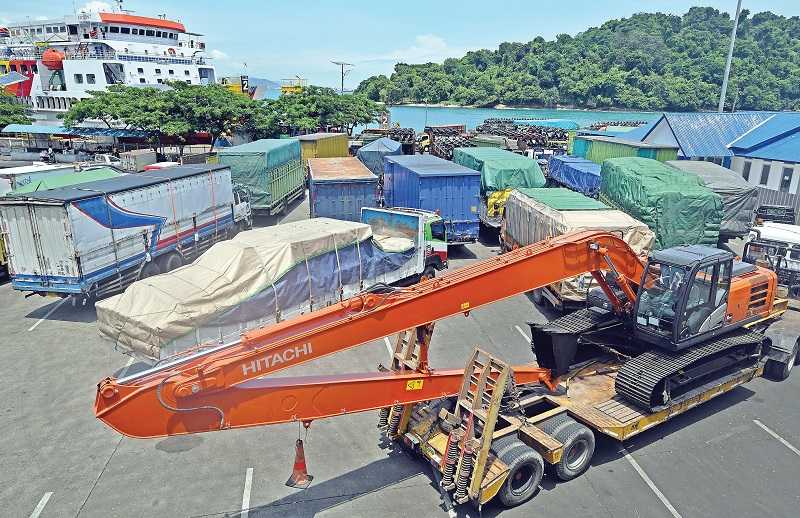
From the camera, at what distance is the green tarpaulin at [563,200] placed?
1546 centimetres

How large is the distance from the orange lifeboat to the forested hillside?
286 feet

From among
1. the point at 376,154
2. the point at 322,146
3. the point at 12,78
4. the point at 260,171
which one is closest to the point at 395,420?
the point at 260,171

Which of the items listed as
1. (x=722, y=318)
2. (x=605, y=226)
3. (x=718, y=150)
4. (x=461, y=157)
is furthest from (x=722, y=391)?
(x=718, y=150)

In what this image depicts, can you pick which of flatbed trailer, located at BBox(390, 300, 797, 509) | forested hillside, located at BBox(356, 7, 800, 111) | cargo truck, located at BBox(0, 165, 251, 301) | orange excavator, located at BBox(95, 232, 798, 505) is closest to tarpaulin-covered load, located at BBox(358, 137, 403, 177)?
cargo truck, located at BBox(0, 165, 251, 301)

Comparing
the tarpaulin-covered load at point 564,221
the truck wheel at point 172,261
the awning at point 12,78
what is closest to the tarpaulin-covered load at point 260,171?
the truck wheel at point 172,261

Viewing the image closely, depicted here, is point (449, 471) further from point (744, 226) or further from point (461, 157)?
point (461, 157)

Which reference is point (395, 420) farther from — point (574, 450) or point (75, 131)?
point (75, 131)

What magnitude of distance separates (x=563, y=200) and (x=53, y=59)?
183 feet

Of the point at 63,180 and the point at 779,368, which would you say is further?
the point at 63,180

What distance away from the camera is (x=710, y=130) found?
30.0 metres

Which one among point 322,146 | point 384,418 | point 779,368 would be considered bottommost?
point 779,368

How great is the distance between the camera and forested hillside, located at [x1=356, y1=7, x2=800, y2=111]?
4550 inches

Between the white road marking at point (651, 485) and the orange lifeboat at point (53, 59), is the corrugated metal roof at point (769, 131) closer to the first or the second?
the white road marking at point (651, 485)

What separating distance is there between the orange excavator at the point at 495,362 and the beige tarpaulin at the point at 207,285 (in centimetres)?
472
